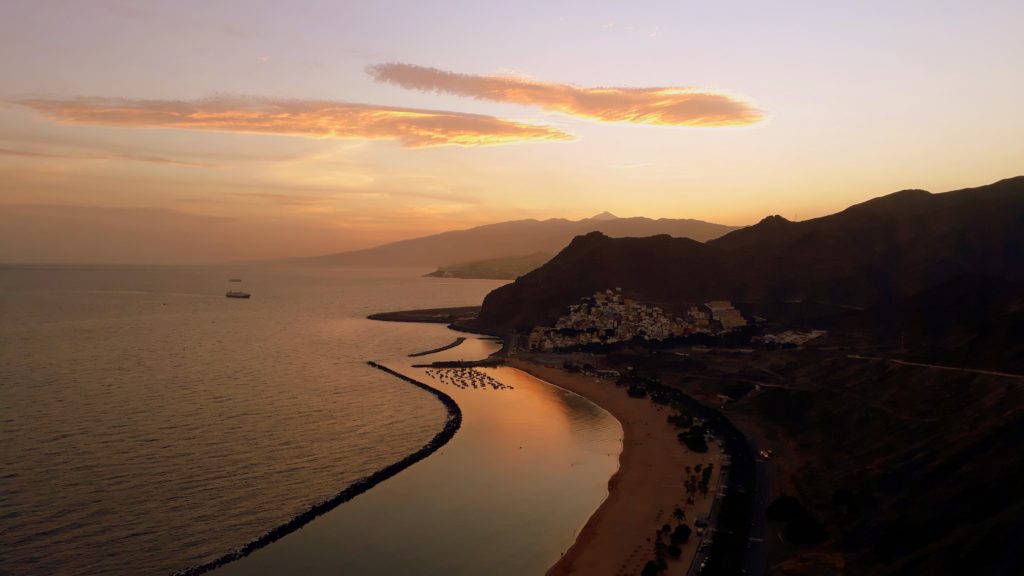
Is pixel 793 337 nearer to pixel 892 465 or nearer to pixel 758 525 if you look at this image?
pixel 892 465

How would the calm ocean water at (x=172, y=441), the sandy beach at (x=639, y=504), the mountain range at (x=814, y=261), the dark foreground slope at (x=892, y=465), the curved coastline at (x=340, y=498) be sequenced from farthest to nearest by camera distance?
the mountain range at (x=814, y=261) < the calm ocean water at (x=172, y=441) < the sandy beach at (x=639, y=504) < the curved coastline at (x=340, y=498) < the dark foreground slope at (x=892, y=465)

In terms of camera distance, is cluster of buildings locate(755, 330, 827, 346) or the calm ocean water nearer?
the calm ocean water

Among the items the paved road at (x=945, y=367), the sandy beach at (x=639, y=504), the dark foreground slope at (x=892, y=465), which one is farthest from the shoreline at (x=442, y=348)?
the paved road at (x=945, y=367)

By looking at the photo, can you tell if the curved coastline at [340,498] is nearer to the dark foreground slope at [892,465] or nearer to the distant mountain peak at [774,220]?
the dark foreground slope at [892,465]

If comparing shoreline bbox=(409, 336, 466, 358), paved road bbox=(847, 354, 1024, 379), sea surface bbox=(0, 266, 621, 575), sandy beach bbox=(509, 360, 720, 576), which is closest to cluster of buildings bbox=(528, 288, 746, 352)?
shoreline bbox=(409, 336, 466, 358)

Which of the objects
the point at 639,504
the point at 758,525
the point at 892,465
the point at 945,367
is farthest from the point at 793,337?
the point at 758,525

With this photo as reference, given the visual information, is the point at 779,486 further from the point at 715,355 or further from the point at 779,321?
the point at 779,321

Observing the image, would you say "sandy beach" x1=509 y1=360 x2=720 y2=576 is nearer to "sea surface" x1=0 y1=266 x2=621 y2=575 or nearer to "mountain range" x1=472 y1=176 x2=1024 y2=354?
"sea surface" x1=0 y1=266 x2=621 y2=575
